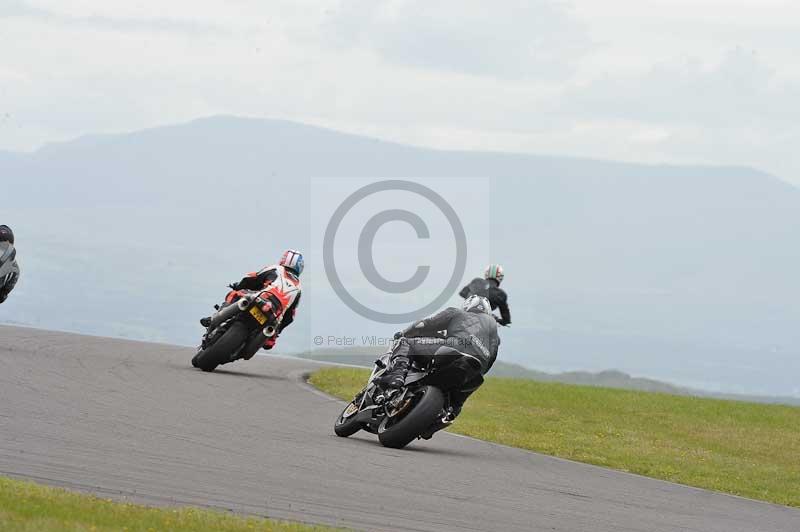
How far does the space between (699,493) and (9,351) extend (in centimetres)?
1068

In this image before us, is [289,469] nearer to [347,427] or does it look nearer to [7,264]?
[347,427]

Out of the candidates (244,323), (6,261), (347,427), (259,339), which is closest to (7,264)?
(6,261)

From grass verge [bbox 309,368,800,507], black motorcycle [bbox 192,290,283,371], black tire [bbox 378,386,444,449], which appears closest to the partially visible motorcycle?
black motorcycle [bbox 192,290,283,371]

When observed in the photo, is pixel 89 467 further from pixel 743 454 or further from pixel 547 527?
pixel 743 454

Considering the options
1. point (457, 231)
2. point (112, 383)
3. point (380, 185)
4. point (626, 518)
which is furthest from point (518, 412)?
point (626, 518)

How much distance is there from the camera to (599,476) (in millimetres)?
14633

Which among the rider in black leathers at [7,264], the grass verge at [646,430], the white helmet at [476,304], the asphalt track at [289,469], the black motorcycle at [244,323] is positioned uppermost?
the rider in black leathers at [7,264]

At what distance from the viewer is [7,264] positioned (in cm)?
2086

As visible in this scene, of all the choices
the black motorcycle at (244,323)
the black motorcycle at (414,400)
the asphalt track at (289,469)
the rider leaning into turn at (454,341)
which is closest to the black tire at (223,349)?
the black motorcycle at (244,323)

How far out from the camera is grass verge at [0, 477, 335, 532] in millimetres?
7738

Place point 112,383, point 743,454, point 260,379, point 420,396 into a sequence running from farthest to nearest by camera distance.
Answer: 1. point 260,379
2. point 743,454
3. point 112,383
4. point 420,396

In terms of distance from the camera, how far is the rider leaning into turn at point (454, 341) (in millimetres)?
13742

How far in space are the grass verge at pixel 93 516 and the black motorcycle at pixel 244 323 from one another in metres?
11.1

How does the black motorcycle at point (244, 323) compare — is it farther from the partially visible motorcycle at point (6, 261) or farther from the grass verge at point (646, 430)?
the partially visible motorcycle at point (6, 261)
